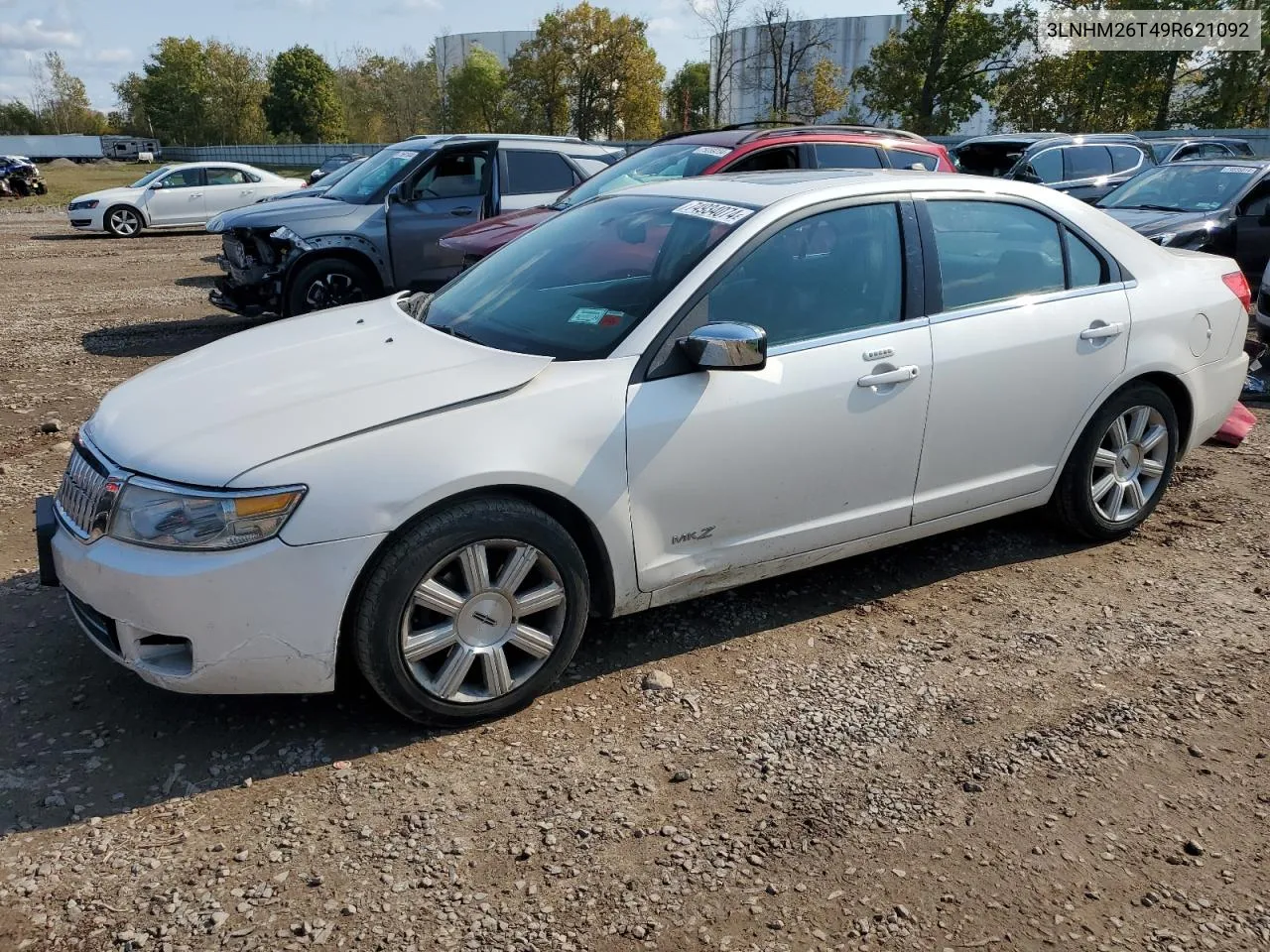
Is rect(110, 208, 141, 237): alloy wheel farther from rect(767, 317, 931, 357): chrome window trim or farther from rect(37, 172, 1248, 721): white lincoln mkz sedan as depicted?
rect(767, 317, 931, 357): chrome window trim

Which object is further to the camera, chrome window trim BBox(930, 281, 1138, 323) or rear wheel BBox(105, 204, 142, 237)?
rear wheel BBox(105, 204, 142, 237)

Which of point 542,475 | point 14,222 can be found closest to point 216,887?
point 542,475

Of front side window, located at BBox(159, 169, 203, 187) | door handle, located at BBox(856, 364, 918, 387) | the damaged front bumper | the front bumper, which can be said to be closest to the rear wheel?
front side window, located at BBox(159, 169, 203, 187)

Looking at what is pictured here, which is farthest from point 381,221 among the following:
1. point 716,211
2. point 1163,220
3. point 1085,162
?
point 1085,162

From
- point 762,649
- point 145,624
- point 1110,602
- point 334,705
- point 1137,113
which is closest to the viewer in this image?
point 145,624

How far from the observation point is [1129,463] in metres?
4.86

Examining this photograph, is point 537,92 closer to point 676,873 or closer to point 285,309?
point 285,309

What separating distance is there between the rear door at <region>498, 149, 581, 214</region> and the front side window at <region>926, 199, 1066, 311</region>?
643cm

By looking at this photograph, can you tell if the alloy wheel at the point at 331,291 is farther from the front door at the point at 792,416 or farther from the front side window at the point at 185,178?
the front side window at the point at 185,178

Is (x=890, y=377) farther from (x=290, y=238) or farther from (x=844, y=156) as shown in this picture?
(x=290, y=238)

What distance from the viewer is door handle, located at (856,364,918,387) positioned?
3875 millimetres

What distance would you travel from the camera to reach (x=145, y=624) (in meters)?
3.03

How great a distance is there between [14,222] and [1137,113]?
34415 mm

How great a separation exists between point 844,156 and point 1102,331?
483cm
